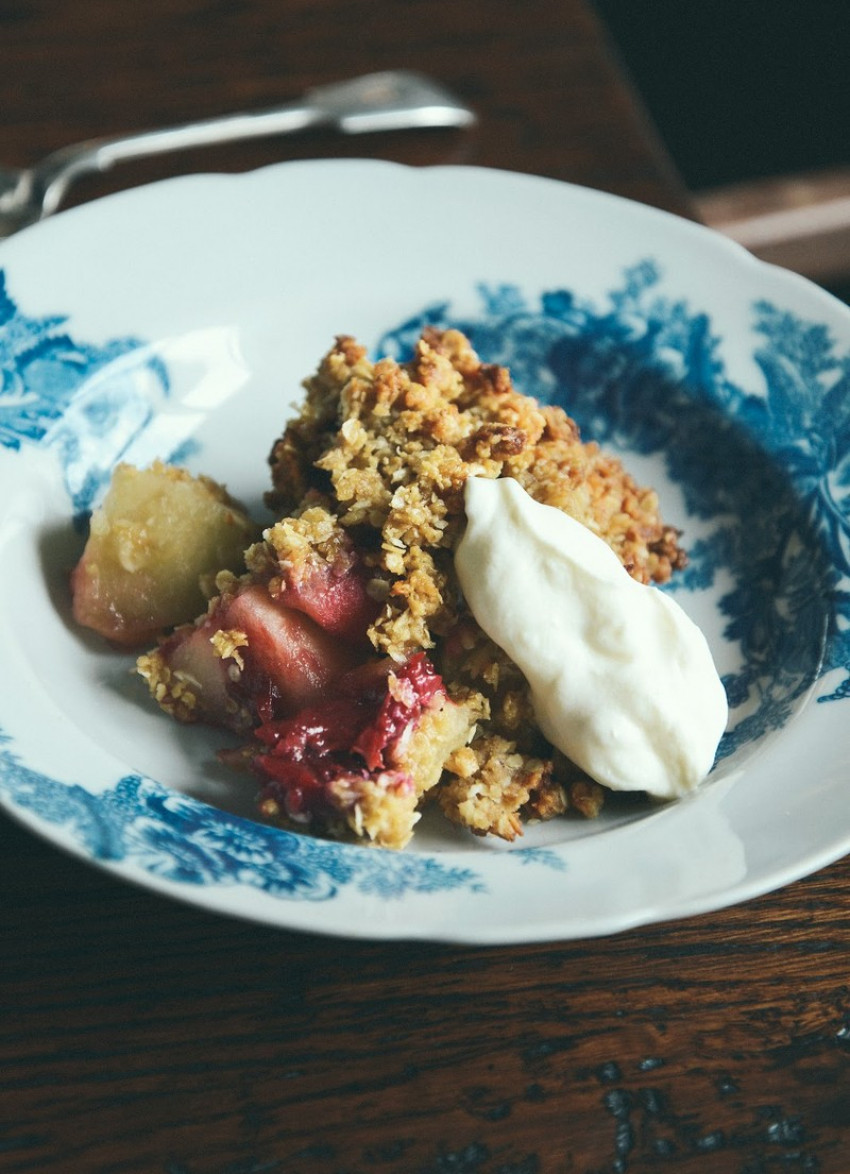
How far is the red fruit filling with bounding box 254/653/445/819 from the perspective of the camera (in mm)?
1399

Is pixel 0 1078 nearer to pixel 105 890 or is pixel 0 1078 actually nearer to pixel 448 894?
pixel 105 890

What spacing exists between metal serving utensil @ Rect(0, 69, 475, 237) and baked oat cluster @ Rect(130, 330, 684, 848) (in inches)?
42.2

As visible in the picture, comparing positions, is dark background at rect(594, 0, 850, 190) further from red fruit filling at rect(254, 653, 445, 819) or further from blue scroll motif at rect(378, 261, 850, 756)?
red fruit filling at rect(254, 653, 445, 819)

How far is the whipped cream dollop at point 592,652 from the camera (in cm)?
144

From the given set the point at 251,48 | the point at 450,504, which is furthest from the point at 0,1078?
the point at 251,48

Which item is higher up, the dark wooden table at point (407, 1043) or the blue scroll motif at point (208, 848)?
the blue scroll motif at point (208, 848)

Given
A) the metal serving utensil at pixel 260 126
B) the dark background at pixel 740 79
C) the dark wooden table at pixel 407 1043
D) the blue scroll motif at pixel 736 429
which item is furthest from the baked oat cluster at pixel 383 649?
the dark background at pixel 740 79

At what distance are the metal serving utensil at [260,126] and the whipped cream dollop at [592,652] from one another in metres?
1.36

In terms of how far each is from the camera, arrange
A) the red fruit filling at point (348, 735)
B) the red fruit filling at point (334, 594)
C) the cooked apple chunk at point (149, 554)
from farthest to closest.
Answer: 1. the cooked apple chunk at point (149, 554)
2. the red fruit filling at point (334, 594)
3. the red fruit filling at point (348, 735)

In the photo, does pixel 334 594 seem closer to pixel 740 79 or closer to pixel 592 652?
pixel 592 652

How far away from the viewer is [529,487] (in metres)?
1.61

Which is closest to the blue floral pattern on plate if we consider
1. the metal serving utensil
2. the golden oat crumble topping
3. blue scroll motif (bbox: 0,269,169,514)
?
blue scroll motif (bbox: 0,269,169,514)

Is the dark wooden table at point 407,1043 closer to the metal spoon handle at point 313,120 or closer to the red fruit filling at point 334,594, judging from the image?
the red fruit filling at point 334,594

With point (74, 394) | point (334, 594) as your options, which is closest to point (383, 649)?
point (334, 594)
